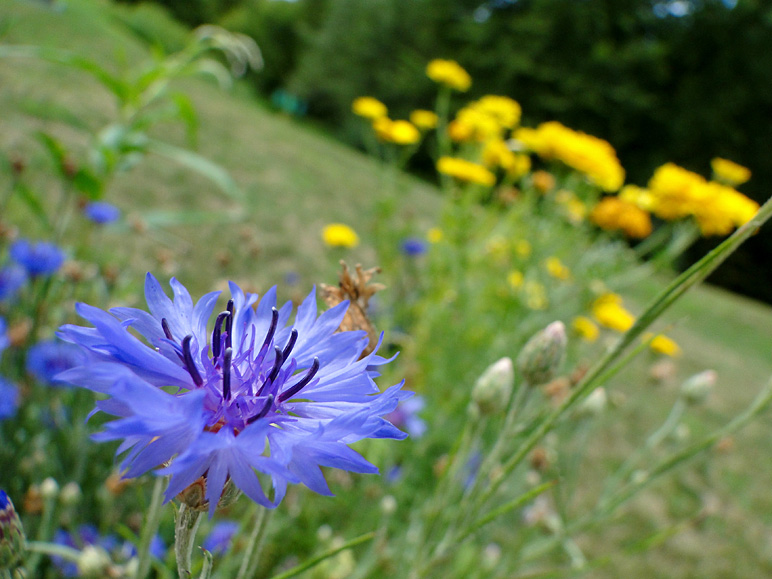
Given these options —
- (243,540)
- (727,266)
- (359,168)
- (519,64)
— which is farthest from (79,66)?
(727,266)

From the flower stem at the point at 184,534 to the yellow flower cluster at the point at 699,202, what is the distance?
1.30 metres

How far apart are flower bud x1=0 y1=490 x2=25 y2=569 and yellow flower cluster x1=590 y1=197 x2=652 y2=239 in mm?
1354

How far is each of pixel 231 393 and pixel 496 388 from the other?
30cm

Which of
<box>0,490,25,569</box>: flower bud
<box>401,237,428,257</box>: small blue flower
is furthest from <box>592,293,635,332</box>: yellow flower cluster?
<box>0,490,25,569</box>: flower bud

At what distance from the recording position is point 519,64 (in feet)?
30.3

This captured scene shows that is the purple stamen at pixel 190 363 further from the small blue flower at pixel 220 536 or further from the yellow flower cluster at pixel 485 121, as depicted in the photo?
the yellow flower cluster at pixel 485 121

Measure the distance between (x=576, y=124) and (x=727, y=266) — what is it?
3.78m

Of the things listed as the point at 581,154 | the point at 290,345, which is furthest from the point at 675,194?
the point at 290,345

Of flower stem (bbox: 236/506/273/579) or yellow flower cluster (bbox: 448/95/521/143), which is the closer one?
flower stem (bbox: 236/506/273/579)

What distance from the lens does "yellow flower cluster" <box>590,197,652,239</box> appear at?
4.40 ft

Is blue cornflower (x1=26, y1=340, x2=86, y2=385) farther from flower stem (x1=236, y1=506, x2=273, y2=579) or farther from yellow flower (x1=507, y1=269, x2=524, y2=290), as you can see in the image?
yellow flower (x1=507, y1=269, x2=524, y2=290)

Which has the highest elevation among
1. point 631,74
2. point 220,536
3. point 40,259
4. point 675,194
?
point 631,74

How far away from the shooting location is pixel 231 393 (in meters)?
0.27

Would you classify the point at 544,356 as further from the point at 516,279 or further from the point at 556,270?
the point at 556,270
